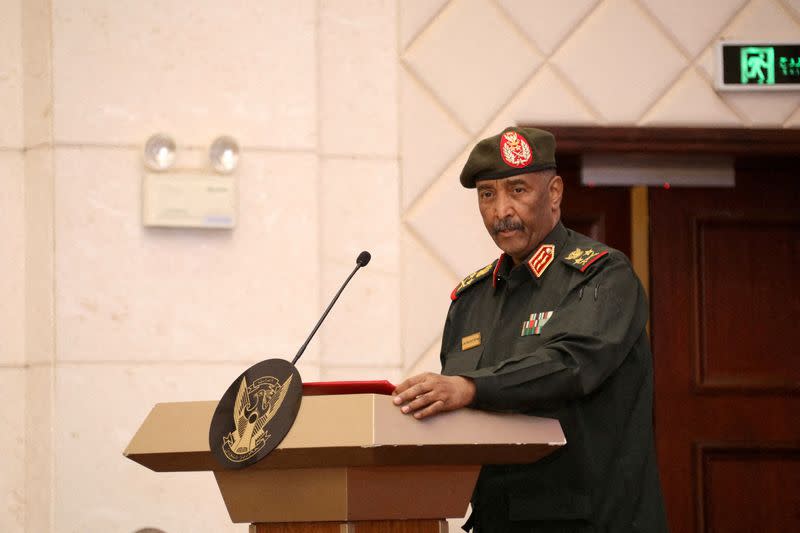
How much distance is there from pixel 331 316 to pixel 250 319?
25 centimetres

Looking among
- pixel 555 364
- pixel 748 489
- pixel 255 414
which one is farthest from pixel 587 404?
pixel 748 489

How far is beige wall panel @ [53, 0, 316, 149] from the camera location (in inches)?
124

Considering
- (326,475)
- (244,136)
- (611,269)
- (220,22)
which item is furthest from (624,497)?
(220,22)

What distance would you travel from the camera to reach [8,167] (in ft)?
10.4

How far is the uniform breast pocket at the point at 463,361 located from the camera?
7.20 feet

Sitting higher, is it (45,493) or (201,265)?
(201,265)

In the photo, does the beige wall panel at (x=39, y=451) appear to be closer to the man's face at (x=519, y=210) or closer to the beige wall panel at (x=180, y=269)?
the beige wall panel at (x=180, y=269)

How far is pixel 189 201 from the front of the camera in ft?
10.3

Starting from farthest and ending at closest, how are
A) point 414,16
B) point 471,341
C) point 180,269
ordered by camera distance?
point 414,16
point 180,269
point 471,341

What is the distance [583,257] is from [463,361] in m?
0.34

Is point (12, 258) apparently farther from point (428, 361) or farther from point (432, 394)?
point (432, 394)

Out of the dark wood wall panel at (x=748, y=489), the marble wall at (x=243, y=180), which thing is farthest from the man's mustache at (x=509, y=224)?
the dark wood wall panel at (x=748, y=489)

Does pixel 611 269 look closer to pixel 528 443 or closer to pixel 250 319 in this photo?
pixel 528 443

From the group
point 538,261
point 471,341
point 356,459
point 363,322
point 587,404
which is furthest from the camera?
point 363,322
